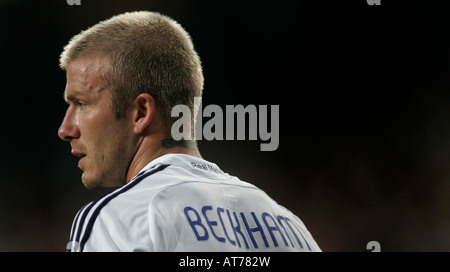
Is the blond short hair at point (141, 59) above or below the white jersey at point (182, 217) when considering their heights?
above

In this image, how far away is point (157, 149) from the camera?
7.11ft

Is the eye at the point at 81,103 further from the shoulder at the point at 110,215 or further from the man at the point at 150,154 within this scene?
the shoulder at the point at 110,215

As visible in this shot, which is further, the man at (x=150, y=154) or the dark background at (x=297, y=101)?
the dark background at (x=297, y=101)

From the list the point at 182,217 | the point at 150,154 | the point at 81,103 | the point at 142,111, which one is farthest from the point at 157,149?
the point at 182,217

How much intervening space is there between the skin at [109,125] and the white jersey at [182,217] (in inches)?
6.8

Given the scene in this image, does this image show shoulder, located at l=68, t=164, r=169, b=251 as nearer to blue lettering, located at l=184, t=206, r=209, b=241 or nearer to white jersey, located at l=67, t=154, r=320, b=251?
white jersey, located at l=67, t=154, r=320, b=251

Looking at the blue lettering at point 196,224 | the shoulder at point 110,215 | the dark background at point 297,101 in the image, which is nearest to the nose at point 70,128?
the shoulder at point 110,215

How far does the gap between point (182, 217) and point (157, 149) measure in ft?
1.70

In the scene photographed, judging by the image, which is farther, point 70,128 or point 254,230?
point 70,128

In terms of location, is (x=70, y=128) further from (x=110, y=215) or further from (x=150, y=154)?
(x=110, y=215)

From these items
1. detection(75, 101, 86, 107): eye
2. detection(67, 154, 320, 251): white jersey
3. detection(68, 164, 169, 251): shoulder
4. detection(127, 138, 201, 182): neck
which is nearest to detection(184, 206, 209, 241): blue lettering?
detection(67, 154, 320, 251): white jersey

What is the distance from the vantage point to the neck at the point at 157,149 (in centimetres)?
216
